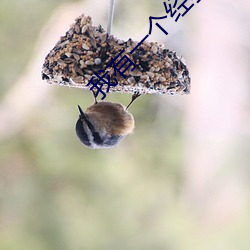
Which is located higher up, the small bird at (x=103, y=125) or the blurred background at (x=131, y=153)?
the blurred background at (x=131, y=153)

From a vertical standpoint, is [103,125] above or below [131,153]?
below

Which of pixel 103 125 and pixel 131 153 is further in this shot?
pixel 131 153


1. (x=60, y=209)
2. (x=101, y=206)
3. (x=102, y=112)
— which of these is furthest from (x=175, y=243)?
(x=102, y=112)

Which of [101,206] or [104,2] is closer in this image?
[104,2]

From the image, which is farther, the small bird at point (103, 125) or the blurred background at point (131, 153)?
the blurred background at point (131, 153)
